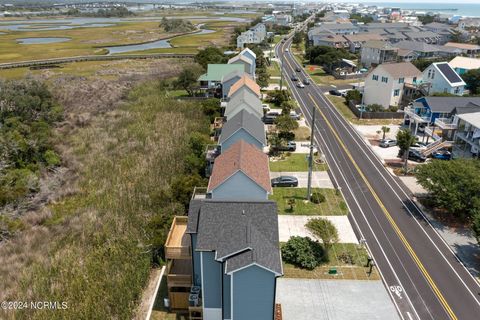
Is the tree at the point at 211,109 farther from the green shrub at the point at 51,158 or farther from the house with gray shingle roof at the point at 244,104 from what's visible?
the green shrub at the point at 51,158

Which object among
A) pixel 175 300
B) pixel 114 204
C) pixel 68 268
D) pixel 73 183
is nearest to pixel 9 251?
pixel 68 268

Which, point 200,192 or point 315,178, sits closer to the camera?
point 200,192

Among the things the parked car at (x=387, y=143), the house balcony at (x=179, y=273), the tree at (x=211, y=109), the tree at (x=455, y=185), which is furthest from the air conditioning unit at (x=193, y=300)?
the tree at (x=211, y=109)

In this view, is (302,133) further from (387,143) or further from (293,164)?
(387,143)

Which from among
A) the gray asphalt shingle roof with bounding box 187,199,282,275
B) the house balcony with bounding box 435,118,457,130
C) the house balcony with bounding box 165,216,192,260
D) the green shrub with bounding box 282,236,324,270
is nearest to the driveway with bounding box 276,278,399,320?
the green shrub with bounding box 282,236,324,270

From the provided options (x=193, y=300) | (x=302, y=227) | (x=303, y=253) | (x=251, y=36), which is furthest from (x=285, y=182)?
(x=251, y=36)

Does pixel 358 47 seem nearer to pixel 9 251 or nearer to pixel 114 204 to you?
pixel 114 204
